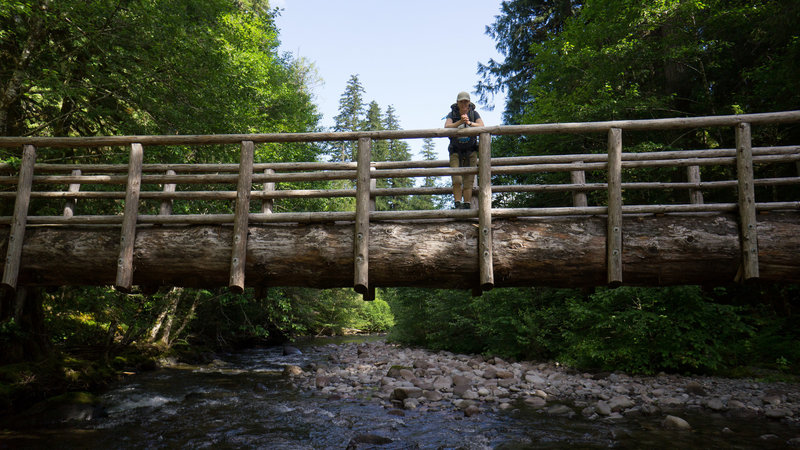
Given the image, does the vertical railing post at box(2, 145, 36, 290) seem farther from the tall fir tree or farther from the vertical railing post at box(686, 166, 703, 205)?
the tall fir tree

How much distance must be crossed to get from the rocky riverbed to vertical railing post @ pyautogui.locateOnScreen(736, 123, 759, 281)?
13.7 feet

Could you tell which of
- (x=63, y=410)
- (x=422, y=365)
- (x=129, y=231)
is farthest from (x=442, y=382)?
(x=129, y=231)

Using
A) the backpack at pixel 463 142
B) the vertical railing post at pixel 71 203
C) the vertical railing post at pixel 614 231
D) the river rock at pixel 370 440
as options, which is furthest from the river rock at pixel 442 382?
the vertical railing post at pixel 71 203

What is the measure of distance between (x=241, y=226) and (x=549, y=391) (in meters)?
9.17

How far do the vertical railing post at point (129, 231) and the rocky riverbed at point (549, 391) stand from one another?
6601 mm

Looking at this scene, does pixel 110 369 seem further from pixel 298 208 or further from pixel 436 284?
pixel 436 284

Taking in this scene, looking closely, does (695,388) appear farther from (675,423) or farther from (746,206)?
(746,206)

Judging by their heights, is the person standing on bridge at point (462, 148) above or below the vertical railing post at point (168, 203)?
above

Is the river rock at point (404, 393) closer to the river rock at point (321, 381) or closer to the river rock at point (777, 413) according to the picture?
the river rock at point (321, 381)

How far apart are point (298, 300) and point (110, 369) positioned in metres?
11.4

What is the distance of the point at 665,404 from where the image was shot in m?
9.71

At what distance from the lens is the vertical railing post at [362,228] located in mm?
5461

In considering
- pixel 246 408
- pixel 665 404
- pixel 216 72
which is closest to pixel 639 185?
pixel 665 404

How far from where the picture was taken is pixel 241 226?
5695 mm
